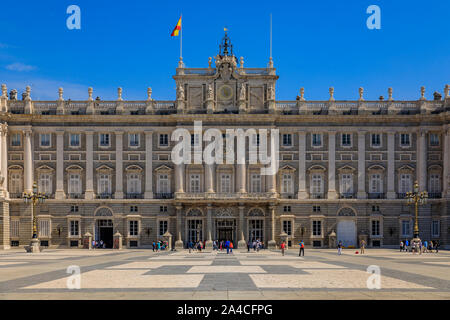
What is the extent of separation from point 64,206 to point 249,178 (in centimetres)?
2208

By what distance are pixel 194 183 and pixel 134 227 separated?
875 cm

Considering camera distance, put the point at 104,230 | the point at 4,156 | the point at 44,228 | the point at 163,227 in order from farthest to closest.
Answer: the point at 104,230
the point at 163,227
the point at 44,228
the point at 4,156

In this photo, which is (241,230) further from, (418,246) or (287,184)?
(418,246)

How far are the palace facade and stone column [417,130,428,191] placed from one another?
0.12m

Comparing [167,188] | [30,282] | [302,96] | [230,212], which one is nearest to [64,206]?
[167,188]

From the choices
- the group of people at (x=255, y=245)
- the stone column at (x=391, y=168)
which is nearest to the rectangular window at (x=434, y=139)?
the stone column at (x=391, y=168)

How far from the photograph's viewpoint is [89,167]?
61.4 m

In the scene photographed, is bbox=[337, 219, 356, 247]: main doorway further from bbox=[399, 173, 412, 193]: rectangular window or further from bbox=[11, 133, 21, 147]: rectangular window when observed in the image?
bbox=[11, 133, 21, 147]: rectangular window

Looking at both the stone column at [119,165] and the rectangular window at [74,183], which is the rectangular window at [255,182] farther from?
the rectangular window at [74,183]

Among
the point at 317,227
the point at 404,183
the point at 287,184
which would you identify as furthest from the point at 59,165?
the point at 404,183

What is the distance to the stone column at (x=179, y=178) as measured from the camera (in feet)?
198

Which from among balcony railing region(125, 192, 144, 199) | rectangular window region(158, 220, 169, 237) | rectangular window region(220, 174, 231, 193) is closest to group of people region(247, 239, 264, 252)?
rectangular window region(220, 174, 231, 193)

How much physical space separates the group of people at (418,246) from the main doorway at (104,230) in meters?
32.9
